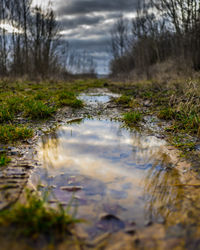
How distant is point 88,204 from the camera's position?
59.1 inches

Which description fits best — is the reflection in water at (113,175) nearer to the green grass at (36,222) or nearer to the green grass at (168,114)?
the green grass at (36,222)

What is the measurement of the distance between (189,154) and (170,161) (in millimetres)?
353

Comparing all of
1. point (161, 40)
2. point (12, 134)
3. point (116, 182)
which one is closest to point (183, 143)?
point (116, 182)

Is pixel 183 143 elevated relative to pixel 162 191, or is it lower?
elevated

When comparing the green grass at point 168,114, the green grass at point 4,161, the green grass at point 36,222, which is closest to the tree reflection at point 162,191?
the green grass at point 36,222

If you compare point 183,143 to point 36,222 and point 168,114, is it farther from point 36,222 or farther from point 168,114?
point 36,222

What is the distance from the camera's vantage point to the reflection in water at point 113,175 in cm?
146

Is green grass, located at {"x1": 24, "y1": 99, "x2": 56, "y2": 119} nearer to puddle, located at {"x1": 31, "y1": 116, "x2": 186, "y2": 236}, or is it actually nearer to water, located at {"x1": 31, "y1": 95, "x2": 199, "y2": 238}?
puddle, located at {"x1": 31, "y1": 116, "x2": 186, "y2": 236}

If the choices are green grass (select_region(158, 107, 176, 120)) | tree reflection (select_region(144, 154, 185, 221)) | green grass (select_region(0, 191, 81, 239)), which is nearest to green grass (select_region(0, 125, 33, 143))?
green grass (select_region(0, 191, 81, 239))

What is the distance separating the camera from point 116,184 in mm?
1795

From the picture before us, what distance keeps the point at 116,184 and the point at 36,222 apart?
31.5 inches

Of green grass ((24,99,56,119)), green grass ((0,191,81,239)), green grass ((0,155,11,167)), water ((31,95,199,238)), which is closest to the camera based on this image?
green grass ((0,191,81,239))

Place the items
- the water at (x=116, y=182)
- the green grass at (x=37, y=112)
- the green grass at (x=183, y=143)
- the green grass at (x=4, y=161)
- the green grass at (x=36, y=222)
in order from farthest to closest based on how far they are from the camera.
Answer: the green grass at (x=37, y=112) < the green grass at (x=183, y=143) < the green grass at (x=4, y=161) < the water at (x=116, y=182) < the green grass at (x=36, y=222)

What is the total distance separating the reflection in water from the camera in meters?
1.46
